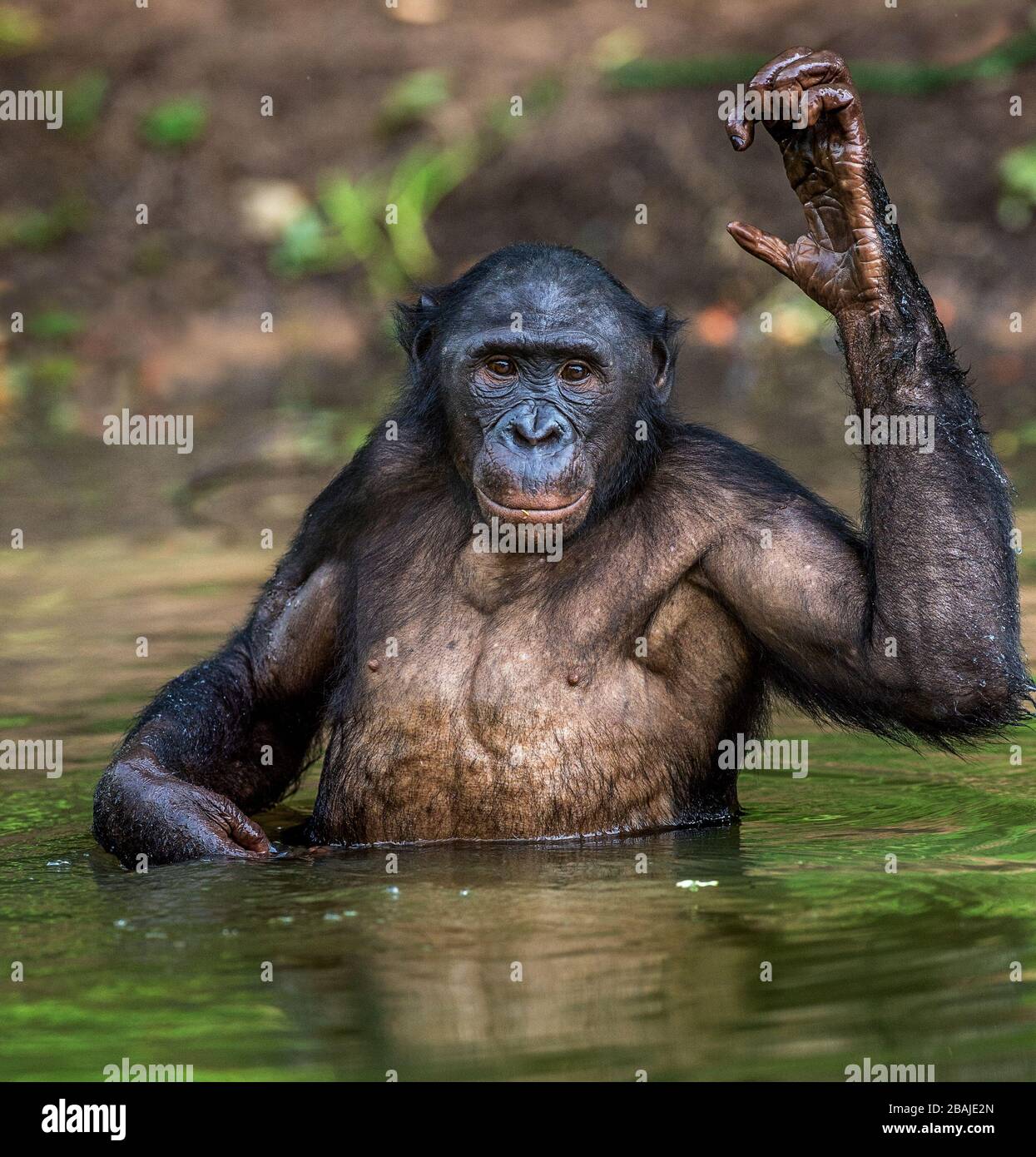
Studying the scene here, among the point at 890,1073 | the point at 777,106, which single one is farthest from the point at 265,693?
the point at 890,1073

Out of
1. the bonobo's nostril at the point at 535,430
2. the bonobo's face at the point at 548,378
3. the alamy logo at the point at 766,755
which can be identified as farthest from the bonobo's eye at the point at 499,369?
the alamy logo at the point at 766,755

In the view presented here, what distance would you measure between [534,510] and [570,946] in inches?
69.3

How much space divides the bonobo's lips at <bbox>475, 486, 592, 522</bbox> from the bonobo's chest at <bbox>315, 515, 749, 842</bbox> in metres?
0.39

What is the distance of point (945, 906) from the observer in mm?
6234

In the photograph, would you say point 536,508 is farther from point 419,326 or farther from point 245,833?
point 245,833

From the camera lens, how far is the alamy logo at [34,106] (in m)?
23.5

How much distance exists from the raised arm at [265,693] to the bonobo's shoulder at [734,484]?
145 cm

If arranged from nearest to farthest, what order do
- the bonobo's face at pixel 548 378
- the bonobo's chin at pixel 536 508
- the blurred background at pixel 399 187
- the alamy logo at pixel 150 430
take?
the bonobo's chin at pixel 536 508 < the bonobo's face at pixel 548 378 < the alamy logo at pixel 150 430 < the blurred background at pixel 399 187

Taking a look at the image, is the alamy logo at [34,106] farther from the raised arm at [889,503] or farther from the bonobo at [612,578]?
the raised arm at [889,503]

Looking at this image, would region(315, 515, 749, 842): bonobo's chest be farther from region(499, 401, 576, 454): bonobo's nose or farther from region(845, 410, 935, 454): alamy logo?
region(845, 410, 935, 454): alamy logo

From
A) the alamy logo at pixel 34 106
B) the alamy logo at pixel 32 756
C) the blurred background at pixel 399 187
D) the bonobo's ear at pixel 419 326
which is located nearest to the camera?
the bonobo's ear at pixel 419 326

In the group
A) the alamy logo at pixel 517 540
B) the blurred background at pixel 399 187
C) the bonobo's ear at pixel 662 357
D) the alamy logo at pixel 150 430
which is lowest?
the alamy logo at pixel 517 540

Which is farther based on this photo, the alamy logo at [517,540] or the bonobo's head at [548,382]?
the alamy logo at [517,540]

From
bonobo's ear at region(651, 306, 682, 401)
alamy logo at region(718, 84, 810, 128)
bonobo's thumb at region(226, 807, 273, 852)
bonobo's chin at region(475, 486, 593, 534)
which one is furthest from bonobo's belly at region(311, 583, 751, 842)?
alamy logo at region(718, 84, 810, 128)
